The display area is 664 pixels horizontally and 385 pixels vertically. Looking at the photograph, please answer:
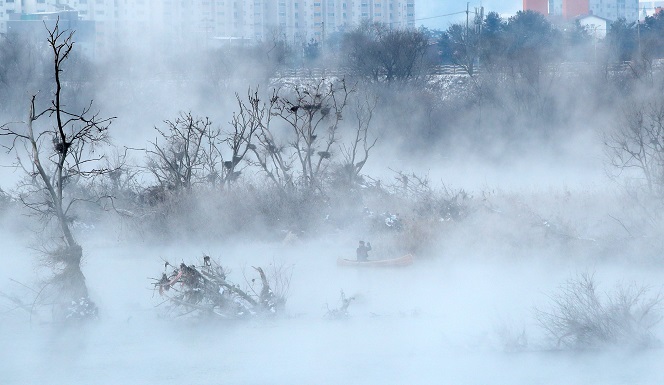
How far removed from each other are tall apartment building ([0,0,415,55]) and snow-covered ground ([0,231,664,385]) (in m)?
16.9

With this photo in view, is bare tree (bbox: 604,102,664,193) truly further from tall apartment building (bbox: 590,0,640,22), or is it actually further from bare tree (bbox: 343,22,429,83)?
tall apartment building (bbox: 590,0,640,22)

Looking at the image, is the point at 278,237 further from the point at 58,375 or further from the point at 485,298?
the point at 58,375

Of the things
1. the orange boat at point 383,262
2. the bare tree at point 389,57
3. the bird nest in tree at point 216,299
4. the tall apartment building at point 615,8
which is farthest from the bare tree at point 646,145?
the tall apartment building at point 615,8

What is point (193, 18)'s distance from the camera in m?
29.4

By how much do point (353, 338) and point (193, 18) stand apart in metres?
22.3

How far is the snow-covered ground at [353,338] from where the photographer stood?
7.72 m

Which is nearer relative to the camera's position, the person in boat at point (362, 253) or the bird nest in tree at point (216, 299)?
the bird nest in tree at point (216, 299)

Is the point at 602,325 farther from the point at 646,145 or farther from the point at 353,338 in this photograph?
the point at 646,145

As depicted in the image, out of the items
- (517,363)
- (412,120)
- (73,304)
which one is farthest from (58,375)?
(412,120)

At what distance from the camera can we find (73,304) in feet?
29.7

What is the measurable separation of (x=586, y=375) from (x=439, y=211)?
17.7 ft

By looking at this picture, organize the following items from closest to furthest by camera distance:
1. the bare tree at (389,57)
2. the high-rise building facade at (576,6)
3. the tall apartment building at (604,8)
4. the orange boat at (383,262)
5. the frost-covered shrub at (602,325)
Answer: the frost-covered shrub at (602,325) < the orange boat at (383,262) < the bare tree at (389,57) < the tall apartment building at (604,8) < the high-rise building facade at (576,6)

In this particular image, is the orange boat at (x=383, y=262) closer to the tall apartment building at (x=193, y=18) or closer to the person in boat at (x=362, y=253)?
the person in boat at (x=362, y=253)

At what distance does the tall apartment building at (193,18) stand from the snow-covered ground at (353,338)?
55.6ft
